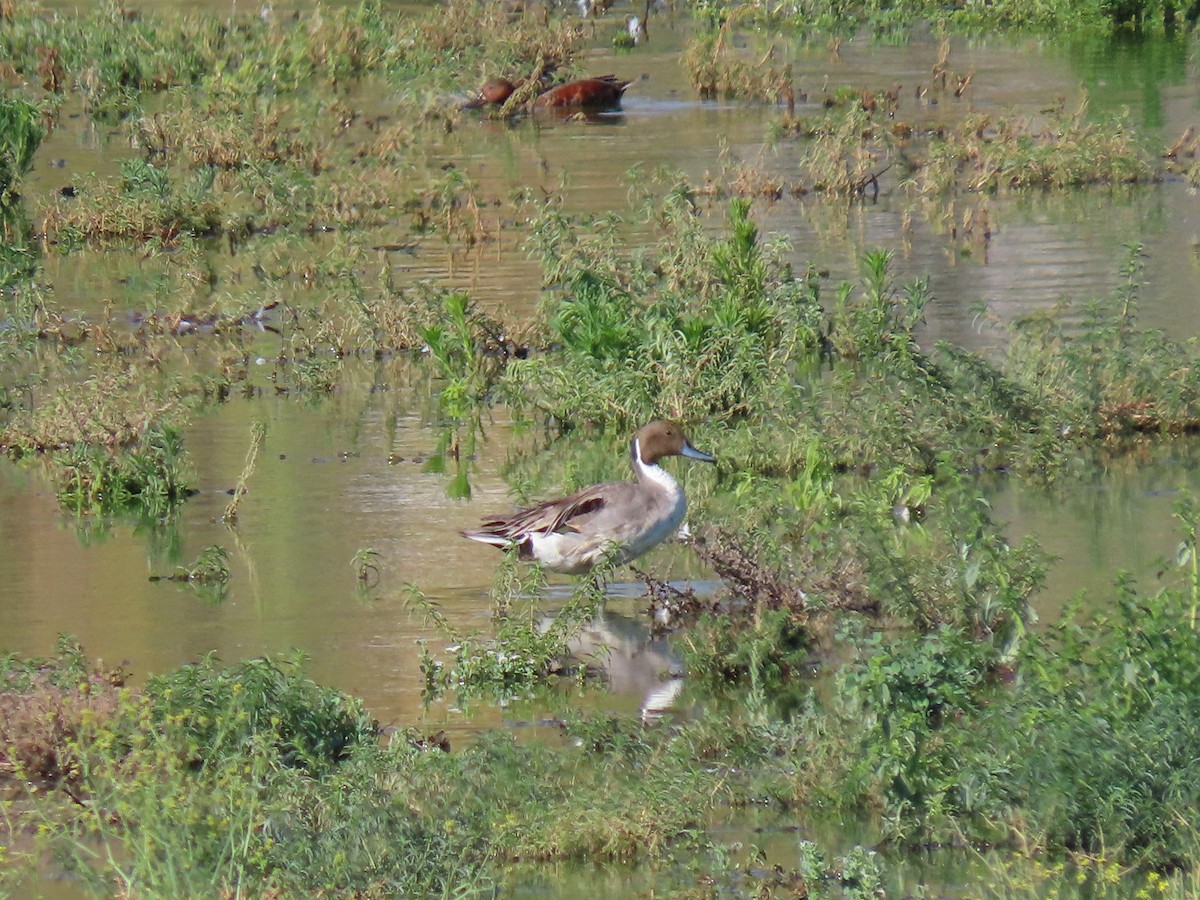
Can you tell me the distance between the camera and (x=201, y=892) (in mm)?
5812

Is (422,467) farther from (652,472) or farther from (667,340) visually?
(652,472)

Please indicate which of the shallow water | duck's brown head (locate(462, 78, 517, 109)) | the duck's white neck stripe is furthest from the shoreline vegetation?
duck's brown head (locate(462, 78, 517, 109))

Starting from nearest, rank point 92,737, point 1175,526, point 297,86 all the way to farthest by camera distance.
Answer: point 92,737, point 1175,526, point 297,86

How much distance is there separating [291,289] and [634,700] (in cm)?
910

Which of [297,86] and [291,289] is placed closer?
[291,289]

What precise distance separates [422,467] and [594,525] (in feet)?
9.00

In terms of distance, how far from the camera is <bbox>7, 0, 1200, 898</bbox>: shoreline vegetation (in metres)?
6.41

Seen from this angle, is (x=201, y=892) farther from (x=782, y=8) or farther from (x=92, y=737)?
(x=782, y=8)

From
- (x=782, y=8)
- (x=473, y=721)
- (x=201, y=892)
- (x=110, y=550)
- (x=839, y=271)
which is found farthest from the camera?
(x=782, y=8)

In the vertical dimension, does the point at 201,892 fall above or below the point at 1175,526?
above

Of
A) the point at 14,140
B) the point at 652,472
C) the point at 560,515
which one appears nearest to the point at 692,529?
the point at 652,472

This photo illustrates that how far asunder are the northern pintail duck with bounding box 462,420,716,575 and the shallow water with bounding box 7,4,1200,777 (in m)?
0.27

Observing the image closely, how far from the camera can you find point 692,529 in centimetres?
973

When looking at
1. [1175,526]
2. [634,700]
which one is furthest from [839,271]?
[634,700]
